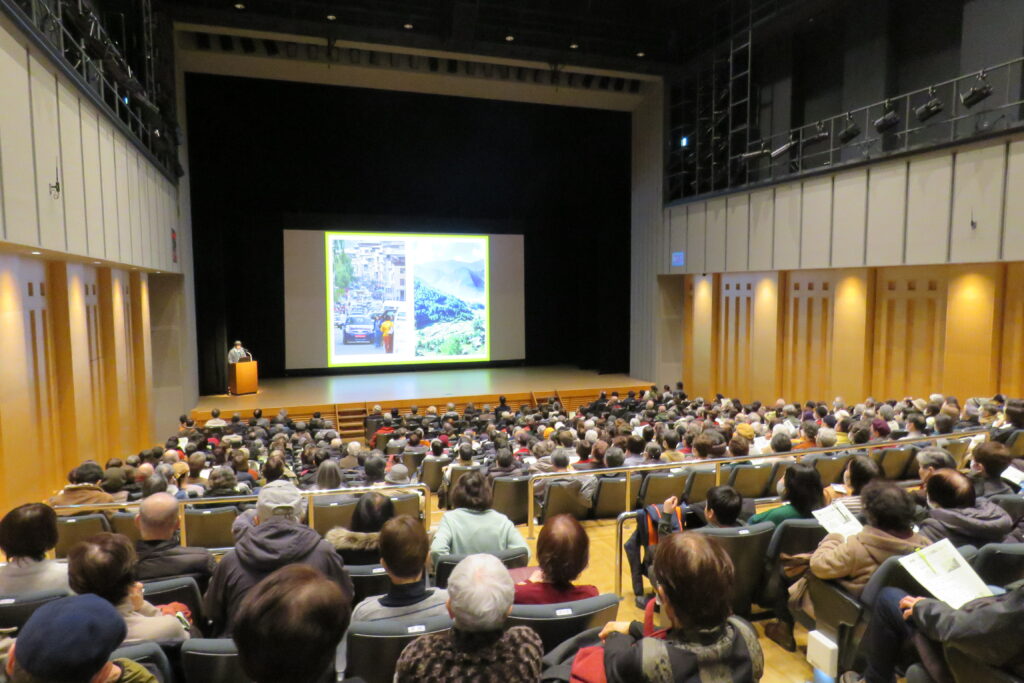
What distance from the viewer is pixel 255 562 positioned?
2.64m

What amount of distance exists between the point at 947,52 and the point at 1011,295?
4.28m

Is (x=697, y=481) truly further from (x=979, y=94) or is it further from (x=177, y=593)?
(x=979, y=94)

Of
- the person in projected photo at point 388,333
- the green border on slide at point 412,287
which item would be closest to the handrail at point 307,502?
the person in projected photo at point 388,333

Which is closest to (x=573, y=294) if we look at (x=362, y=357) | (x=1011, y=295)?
(x=362, y=357)

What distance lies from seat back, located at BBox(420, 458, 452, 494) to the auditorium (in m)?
0.04

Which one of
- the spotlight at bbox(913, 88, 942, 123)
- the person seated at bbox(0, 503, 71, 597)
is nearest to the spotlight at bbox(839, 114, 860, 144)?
the spotlight at bbox(913, 88, 942, 123)

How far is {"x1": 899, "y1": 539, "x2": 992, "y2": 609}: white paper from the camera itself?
2.30 metres

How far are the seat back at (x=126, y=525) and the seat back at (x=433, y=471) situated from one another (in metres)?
3.22

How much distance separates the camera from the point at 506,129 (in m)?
18.0

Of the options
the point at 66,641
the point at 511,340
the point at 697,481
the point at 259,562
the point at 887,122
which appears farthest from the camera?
the point at 511,340

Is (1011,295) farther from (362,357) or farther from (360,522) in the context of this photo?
(362,357)

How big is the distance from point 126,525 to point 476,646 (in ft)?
11.8

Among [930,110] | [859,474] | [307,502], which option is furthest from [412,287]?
[859,474]

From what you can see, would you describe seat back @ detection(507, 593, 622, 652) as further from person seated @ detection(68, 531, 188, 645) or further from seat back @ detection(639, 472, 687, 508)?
seat back @ detection(639, 472, 687, 508)
